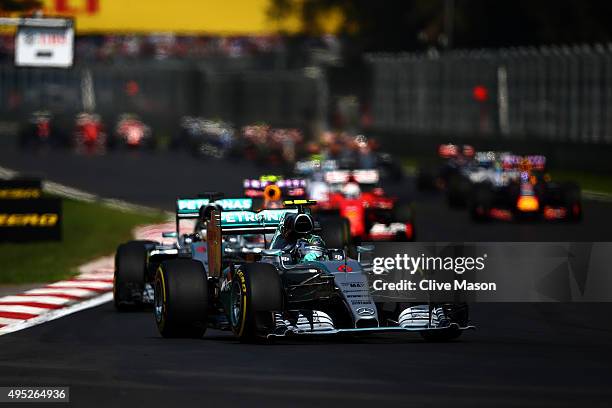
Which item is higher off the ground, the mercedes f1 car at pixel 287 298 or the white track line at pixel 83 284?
the mercedes f1 car at pixel 287 298

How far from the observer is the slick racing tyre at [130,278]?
18.7 metres

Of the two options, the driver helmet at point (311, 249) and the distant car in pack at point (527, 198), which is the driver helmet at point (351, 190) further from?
the driver helmet at point (311, 249)

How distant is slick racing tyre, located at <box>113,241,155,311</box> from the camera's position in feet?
61.5

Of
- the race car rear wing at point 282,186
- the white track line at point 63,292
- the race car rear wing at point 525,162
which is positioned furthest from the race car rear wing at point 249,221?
the race car rear wing at point 525,162

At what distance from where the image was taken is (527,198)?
33.4 m

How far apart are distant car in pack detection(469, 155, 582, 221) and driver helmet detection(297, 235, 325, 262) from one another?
57.2 feet

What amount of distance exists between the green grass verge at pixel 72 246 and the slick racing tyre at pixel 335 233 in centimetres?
527

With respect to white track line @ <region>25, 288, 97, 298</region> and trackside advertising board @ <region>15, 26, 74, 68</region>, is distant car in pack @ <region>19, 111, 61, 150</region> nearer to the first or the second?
trackside advertising board @ <region>15, 26, 74, 68</region>

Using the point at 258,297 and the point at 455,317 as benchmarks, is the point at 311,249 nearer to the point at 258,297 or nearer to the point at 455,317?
the point at 258,297

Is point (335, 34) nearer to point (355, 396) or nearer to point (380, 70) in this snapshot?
point (380, 70)

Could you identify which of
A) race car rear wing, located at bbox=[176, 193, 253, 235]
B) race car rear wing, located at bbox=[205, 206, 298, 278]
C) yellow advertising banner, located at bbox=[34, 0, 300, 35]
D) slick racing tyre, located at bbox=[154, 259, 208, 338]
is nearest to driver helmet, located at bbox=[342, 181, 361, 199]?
race car rear wing, located at bbox=[176, 193, 253, 235]

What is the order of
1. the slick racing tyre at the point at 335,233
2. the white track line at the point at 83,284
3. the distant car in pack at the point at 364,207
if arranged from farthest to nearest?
the distant car in pack at the point at 364,207, the white track line at the point at 83,284, the slick racing tyre at the point at 335,233

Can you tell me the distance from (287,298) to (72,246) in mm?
15282

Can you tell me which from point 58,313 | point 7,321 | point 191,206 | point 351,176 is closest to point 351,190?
point 351,176
